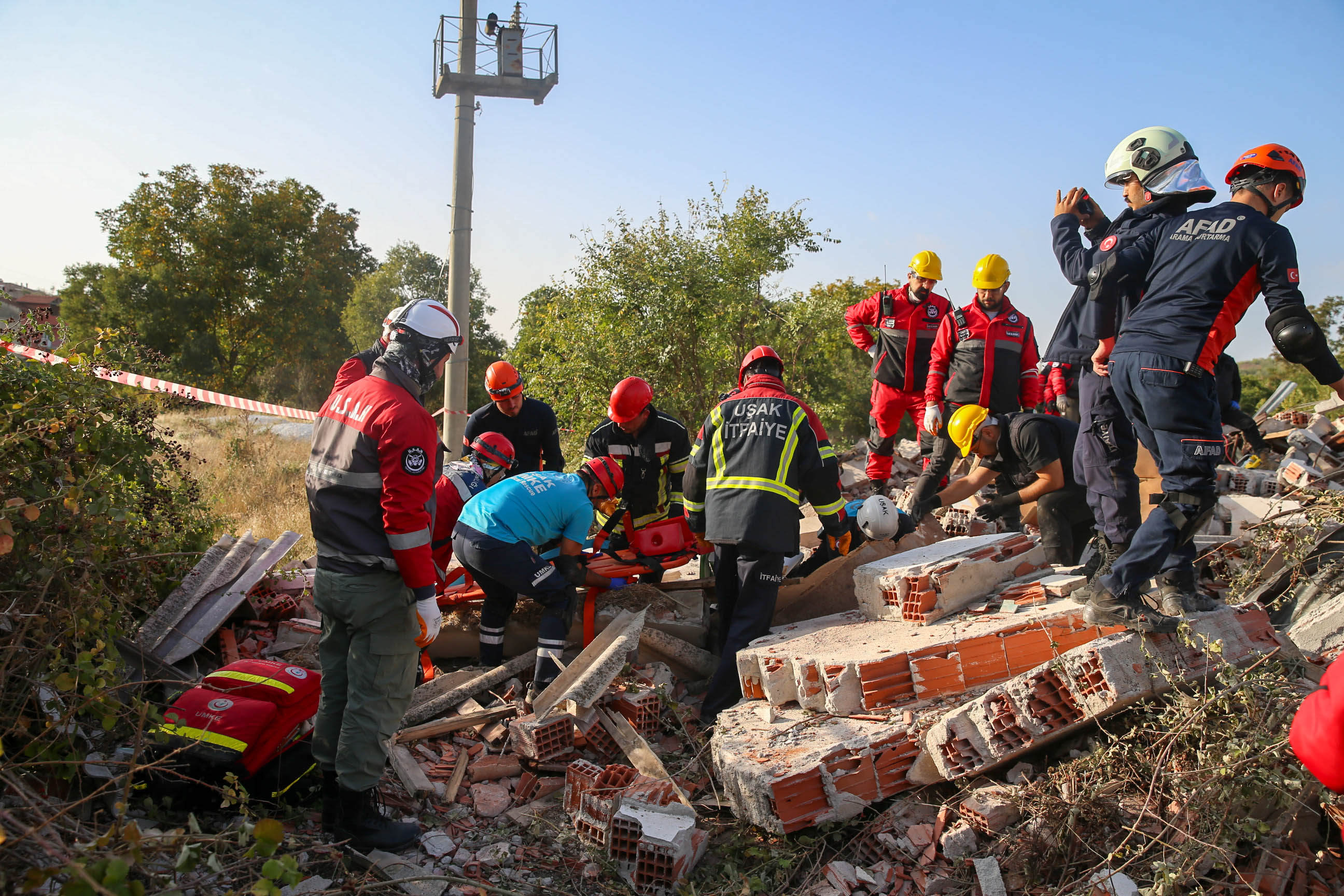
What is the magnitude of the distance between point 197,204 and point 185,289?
261 cm

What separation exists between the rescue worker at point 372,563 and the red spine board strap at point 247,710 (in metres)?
0.28

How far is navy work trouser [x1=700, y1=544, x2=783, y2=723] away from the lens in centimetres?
432

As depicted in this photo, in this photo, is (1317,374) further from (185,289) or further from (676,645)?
(185,289)

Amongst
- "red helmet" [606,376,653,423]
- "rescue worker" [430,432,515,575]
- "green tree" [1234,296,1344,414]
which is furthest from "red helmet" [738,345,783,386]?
"green tree" [1234,296,1344,414]

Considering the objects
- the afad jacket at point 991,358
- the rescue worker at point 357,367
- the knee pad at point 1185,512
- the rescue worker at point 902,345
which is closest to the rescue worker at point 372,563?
the rescue worker at point 357,367

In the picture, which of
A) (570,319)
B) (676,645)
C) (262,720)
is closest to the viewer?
(262,720)

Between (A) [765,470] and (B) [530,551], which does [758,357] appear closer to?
(A) [765,470]

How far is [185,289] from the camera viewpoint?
23.5 m

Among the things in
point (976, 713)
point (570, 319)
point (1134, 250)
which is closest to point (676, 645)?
point (976, 713)

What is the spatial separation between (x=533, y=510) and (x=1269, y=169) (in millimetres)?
3826

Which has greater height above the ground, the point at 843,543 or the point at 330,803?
the point at 843,543

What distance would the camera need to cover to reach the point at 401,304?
90.1ft

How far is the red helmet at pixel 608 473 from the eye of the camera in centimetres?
539

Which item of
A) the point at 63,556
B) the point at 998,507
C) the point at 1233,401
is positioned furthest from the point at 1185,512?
the point at 63,556
